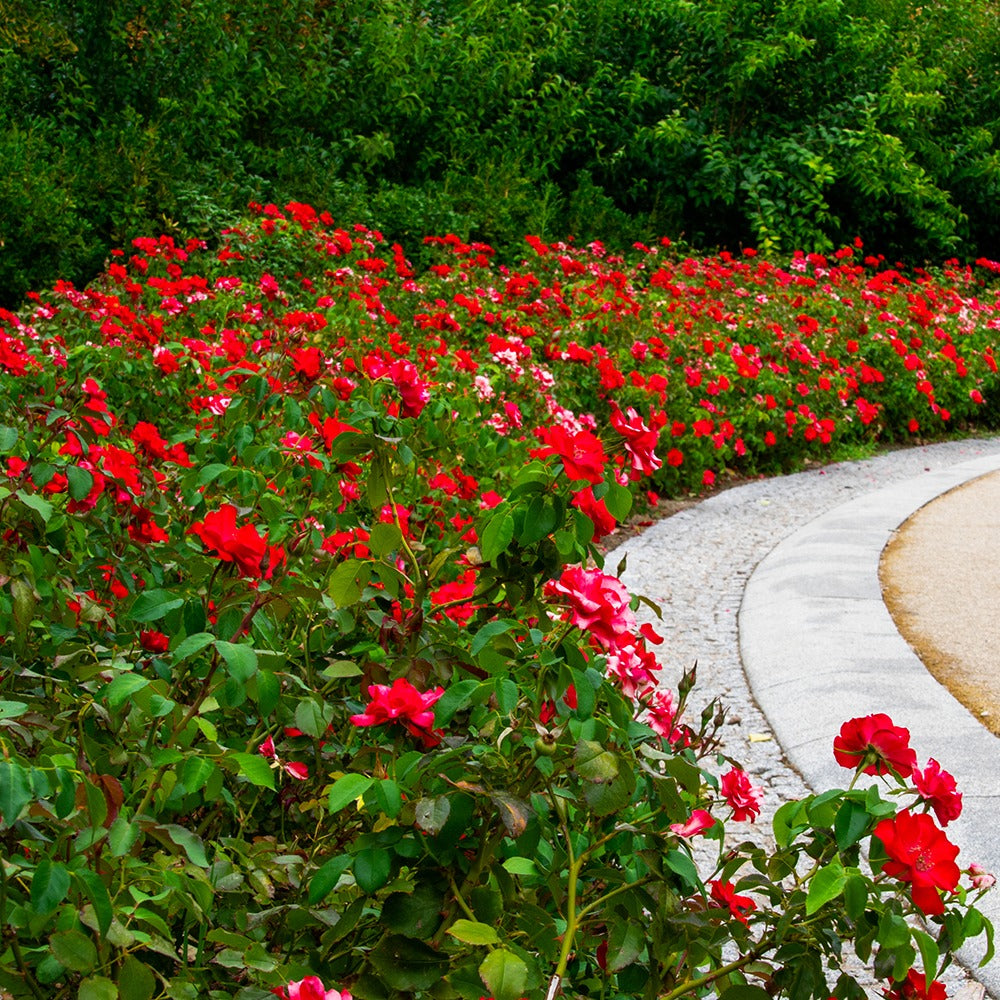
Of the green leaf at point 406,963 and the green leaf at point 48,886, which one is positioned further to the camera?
the green leaf at point 406,963

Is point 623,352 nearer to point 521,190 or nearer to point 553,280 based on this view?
point 553,280

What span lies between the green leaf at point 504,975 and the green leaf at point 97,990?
37cm

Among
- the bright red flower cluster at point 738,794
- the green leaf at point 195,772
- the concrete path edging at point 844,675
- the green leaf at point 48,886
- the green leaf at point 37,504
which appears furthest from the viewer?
the concrete path edging at point 844,675

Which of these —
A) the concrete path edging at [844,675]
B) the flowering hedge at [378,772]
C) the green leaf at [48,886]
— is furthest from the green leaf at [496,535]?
the concrete path edging at [844,675]

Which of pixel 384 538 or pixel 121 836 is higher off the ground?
pixel 384 538

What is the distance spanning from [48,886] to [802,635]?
3284 mm

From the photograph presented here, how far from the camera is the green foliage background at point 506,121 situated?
801 centimetres

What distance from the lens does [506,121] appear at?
10875 millimetres

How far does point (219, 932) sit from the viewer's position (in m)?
1.32

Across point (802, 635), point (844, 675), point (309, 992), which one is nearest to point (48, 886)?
point (309, 992)

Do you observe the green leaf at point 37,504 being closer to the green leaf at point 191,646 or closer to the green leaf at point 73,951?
the green leaf at point 191,646

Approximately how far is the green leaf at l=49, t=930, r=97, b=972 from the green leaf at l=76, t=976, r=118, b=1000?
0.04 m

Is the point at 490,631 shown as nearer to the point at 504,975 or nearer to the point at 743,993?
the point at 504,975

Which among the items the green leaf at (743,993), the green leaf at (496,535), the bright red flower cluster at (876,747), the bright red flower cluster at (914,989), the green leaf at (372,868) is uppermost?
the green leaf at (496,535)
